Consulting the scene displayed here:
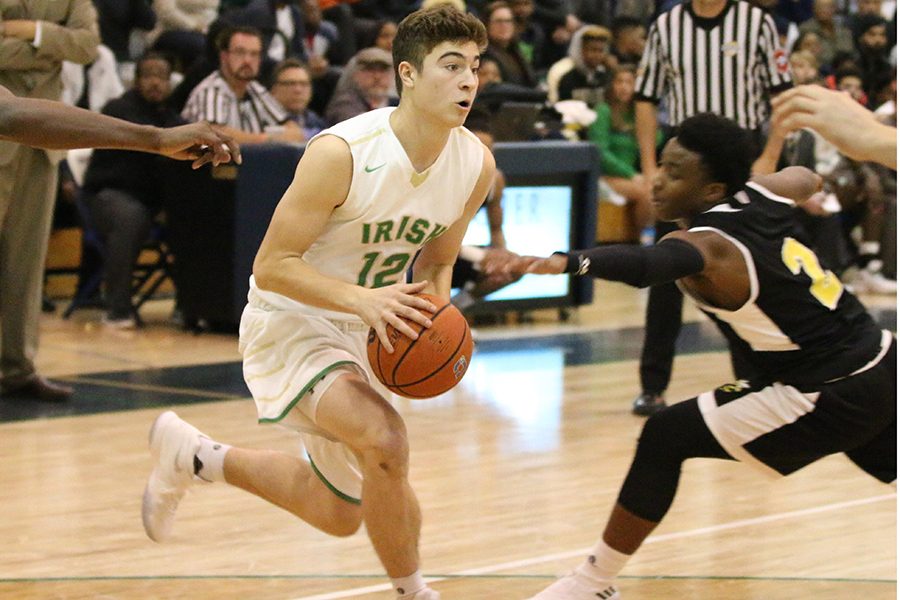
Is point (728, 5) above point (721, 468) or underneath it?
above

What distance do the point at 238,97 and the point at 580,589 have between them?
20.9 ft

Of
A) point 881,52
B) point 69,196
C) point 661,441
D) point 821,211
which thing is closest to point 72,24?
point 69,196

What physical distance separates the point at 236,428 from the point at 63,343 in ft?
9.04

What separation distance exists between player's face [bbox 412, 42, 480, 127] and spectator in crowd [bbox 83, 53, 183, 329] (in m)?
5.86

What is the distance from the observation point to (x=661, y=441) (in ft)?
13.5

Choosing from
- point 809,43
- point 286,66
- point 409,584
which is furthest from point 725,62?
point 809,43

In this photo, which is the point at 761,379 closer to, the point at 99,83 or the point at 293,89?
the point at 293,89

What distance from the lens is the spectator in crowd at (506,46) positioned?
12.4 m

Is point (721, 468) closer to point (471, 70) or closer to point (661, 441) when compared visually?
point (661, 441)

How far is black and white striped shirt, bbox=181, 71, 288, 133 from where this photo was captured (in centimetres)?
971

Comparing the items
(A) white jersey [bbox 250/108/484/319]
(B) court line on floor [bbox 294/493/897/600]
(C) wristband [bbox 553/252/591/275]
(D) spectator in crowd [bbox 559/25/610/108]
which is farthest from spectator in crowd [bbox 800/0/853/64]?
(C) wristband [bbox 553/252/591/275]

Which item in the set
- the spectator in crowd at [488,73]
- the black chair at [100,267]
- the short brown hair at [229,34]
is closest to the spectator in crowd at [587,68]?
the spectator in crowd at [488,73]

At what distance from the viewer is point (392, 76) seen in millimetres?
11156

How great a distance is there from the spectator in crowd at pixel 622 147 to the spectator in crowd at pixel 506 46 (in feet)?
2.32
